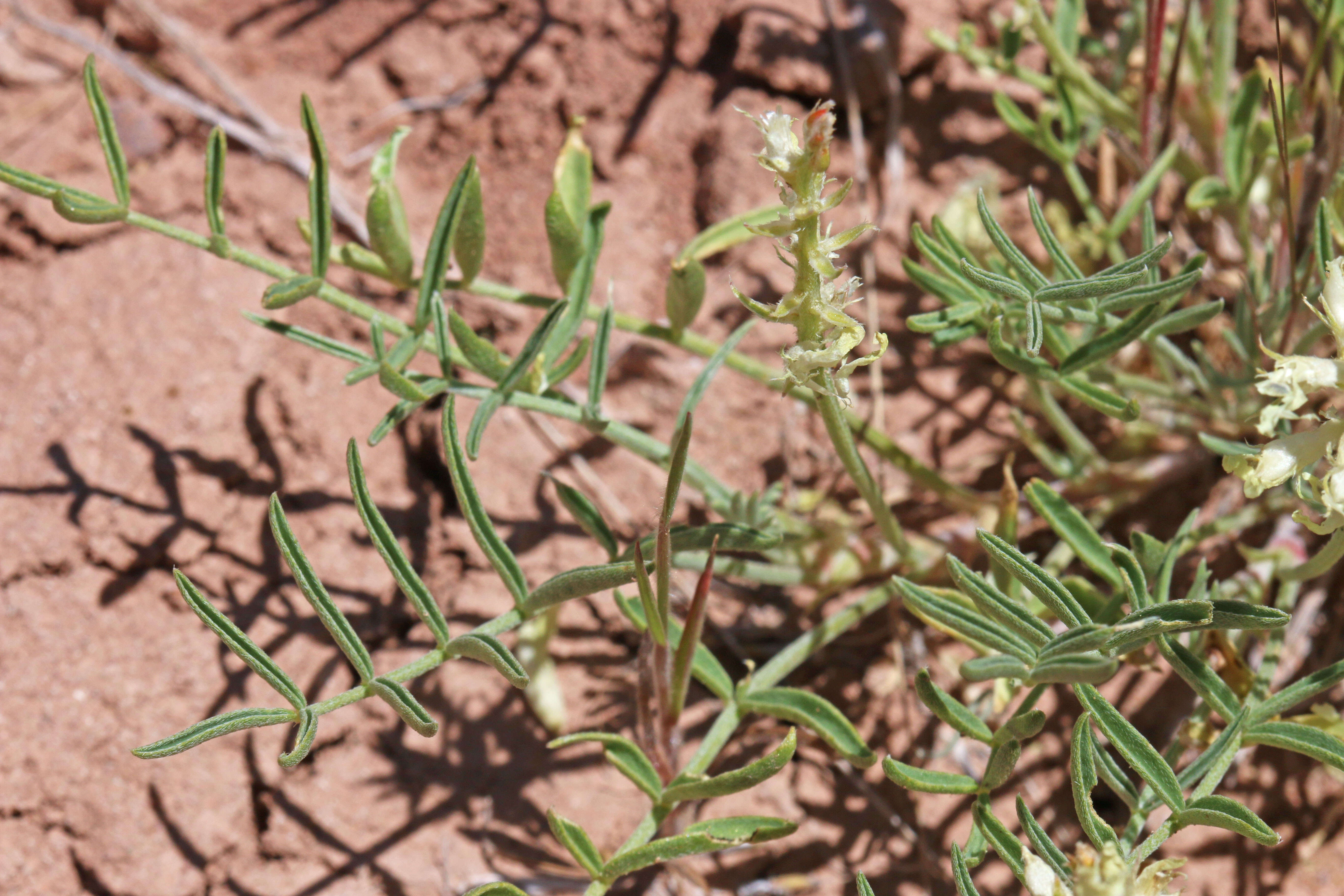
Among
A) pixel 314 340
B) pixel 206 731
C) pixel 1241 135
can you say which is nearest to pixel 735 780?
pixel 206 731

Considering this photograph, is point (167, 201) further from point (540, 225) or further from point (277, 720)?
point (277, 720)

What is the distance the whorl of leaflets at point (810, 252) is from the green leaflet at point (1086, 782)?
54cm

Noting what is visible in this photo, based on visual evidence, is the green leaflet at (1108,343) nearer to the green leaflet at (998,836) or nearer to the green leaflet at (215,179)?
the green leaflet at (998,836)

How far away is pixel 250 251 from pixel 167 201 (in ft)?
0.76

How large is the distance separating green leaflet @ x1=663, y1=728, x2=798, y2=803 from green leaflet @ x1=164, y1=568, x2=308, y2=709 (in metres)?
0.51

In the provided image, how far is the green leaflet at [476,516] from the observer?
4.68 ft

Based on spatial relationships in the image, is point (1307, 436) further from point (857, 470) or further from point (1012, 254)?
point (857, 470)

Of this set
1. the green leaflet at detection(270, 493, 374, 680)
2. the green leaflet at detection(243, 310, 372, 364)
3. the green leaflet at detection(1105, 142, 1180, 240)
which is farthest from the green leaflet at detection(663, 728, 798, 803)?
the green leaflet at detection(1105, 142, 1180, 240)

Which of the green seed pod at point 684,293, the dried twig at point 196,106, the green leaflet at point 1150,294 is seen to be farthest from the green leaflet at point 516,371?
the dried twig at point 196,106

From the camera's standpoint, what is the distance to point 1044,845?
4.08 ft

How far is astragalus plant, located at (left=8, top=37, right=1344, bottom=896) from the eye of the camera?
120 cm

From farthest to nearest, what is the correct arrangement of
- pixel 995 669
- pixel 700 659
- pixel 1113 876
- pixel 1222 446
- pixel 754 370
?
pixel 754 370 → pixel 700 659 → pixel 1222 446 → pixel 995 669 → pixel 1113 876

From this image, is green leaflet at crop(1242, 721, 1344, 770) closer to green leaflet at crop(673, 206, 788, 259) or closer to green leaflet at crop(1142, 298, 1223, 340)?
green leaflet at crop(1142, 298, 1223, 340)

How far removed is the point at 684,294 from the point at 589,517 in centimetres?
41
